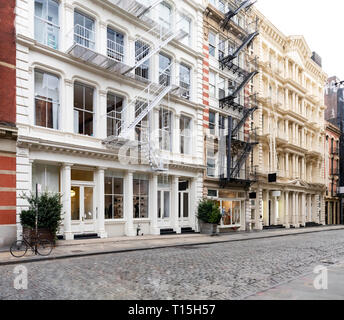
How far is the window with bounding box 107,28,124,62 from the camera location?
1988 centimetres

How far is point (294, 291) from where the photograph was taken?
300 inches

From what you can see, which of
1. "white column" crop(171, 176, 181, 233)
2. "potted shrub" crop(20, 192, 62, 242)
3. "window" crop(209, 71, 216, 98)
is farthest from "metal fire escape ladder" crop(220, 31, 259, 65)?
"potted shrub" crop(20, 192, 62, 242)

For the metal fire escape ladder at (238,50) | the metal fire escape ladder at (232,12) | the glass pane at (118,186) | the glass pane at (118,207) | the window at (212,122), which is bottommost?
the glass pane at (118,207)

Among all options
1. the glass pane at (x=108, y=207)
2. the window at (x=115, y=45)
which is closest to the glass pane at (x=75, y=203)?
the glass pane at (x=108, y=207)

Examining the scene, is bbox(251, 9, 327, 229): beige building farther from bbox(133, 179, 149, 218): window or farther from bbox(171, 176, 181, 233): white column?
bbox(133, 179, 149, 218): window

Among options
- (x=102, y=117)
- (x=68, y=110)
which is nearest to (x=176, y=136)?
(x=102, y=117)

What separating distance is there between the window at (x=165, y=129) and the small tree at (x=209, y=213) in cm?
464

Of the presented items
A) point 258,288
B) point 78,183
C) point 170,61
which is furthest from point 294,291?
point 170,61

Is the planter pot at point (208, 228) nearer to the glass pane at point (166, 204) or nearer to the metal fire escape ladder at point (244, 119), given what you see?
the glass pane at point (166, 204)

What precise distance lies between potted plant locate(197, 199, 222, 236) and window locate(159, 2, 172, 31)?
12.6m

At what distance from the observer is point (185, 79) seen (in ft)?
82.5

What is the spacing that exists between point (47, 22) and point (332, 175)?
43.7m

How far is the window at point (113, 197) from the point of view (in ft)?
63.8

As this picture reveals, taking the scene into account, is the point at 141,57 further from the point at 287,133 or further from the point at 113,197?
the point at 287,133
